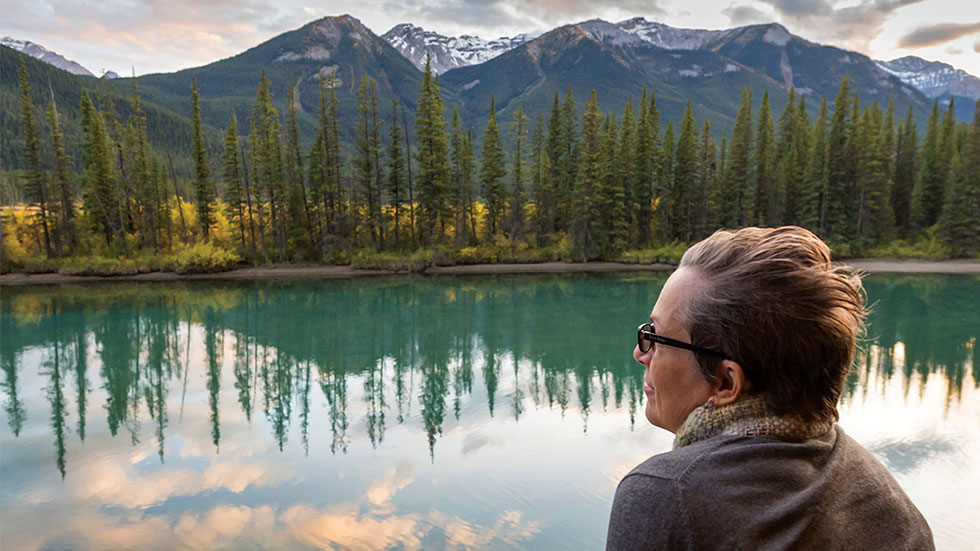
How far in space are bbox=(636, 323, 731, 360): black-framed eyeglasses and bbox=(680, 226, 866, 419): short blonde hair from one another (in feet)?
0.08

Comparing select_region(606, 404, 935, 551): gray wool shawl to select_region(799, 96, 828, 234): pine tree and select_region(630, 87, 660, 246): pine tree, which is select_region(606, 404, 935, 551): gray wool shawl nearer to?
select_region(630, 87, 660, 246): pine tree

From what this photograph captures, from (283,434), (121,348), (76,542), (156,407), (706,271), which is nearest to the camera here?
(706,271)

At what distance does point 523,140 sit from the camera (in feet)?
138

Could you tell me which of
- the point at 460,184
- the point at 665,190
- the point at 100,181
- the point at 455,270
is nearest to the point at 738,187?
the point at 665,190

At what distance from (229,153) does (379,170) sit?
29.4ft

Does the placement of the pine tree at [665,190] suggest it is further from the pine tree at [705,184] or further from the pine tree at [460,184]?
the pine tree at [460,184]

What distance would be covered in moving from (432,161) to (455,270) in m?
7.33

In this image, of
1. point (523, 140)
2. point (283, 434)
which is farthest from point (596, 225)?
point (283, 434)

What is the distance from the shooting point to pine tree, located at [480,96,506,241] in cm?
3925

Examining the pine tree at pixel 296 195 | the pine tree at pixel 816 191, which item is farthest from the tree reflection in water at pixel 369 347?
the pine tree at pixel 816 191

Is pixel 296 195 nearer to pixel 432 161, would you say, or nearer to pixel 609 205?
pixel 432 161

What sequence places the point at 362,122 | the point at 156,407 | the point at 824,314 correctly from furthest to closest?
1. the point at 362,122
2. the point at 156,407
3. the point at 824,314

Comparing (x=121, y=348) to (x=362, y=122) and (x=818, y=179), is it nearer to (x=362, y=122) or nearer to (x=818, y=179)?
(x=362, y=122)

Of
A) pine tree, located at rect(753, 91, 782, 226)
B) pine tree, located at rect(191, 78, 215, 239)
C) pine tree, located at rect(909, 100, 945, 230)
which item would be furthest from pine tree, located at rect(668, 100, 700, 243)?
pine tree, located at rect(191, 78, 215, 239)
